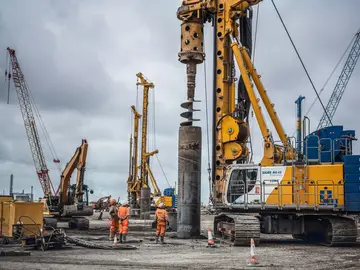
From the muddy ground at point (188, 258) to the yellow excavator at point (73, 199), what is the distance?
15649 mm

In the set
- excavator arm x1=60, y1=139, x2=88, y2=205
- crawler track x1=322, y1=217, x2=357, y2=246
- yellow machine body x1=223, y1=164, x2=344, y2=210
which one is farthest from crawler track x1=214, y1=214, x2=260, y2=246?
excavator arm x1=60, y1=139, x2=88, y2=205

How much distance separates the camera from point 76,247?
22.2 meters

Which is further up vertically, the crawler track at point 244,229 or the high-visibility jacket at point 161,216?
the high-visibility jacket at point 161,216

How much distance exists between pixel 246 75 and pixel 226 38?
94.1 inches

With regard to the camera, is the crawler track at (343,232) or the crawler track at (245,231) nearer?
the crawler track at (245,231)

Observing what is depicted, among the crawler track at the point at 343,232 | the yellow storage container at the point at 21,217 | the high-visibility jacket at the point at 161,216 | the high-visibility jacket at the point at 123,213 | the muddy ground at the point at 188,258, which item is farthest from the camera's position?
the high-visibility jacket at the point at 123,213

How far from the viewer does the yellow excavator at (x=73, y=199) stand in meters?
38.3

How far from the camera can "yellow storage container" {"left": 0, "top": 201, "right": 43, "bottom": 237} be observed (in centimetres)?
2228

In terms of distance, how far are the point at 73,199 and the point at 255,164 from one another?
19134mm

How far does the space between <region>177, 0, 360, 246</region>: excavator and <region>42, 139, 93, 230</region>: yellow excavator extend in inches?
558

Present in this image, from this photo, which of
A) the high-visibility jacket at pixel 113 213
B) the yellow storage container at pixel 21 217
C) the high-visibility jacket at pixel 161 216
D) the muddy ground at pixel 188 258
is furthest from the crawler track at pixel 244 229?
the yellow storage container at pixel 21 217

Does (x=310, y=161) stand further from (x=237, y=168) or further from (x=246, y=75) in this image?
(x=246, y=75)

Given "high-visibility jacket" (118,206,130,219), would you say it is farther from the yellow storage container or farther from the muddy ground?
the yellow storage container

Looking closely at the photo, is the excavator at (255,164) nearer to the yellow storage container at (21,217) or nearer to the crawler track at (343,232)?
the crawler track at (343,232)
